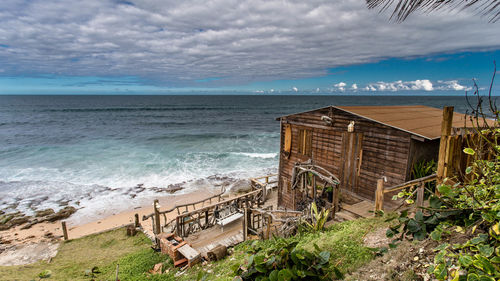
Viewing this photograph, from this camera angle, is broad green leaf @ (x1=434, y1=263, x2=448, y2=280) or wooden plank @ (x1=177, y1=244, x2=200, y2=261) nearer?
broad green leaf @ (x1=434, y1=263, x2=448, y2=280)

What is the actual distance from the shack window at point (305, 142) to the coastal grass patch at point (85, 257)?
27.7 feet

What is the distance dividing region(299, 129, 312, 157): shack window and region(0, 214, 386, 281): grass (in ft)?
18.6

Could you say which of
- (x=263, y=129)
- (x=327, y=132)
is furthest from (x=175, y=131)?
(x=327, y=132)

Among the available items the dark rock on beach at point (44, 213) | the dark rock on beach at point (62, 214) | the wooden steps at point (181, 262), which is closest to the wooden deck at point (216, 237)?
the wooden steps at point (181, 262)

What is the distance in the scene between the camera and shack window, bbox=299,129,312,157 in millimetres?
13305

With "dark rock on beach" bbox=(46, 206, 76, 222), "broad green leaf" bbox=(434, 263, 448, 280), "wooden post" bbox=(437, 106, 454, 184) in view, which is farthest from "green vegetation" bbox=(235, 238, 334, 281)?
"dark rock on beach" bbox=(46, 206, 76, 222)

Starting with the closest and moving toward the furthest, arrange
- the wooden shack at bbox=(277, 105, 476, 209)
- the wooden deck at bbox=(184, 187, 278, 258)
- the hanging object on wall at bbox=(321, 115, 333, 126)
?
the wooden shack at bbox=(277, 105, 476, 209) → the wooden deck at bbox=(184, 187, 278, 258) → the hanging object on wall at bbox=(321, 115, 333, 126)

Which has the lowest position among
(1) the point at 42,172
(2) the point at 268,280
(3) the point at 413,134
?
(1) the point at 42,172

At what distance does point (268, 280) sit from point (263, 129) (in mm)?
50829

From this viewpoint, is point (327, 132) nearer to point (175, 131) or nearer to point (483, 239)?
point (483, 239)

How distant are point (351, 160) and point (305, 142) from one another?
2.67m

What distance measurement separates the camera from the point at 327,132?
1240cm

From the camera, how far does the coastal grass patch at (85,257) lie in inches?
363

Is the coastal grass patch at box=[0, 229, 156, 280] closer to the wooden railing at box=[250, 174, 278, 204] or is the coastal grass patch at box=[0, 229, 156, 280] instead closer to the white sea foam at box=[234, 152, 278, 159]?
the wooden railing at box=[250, 174, 278, 204]
